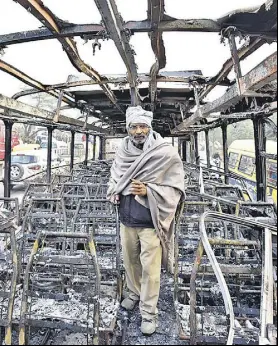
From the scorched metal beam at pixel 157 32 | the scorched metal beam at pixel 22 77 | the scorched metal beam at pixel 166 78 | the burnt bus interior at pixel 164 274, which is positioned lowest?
the burnt bus interior at pixel 164 274

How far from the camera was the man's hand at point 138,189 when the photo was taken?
94.2 inches

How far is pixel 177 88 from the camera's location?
5598mm

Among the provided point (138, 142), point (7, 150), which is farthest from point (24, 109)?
point (138, 142)

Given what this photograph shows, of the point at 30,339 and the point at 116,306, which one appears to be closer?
the point at 30,339

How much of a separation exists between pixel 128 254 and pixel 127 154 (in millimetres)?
859

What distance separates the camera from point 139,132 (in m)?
2.58

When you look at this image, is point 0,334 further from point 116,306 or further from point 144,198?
point 144,198

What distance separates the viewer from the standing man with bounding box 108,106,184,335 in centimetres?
243

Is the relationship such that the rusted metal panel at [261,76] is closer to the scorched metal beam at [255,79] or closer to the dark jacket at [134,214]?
the scorched metal beam at [255,79]

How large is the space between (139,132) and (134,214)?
2.22 feet

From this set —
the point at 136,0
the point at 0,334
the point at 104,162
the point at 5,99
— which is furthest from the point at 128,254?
the point at 104,162

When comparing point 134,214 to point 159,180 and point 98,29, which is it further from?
point 98,29

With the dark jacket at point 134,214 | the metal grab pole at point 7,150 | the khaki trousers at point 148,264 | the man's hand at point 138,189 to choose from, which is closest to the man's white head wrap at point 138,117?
the man's hand at point 138,189

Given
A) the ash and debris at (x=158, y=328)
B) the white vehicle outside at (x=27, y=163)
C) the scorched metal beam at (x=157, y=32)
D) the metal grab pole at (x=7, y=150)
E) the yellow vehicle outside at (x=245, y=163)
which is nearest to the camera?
the scorched metal beam at (x=157, y=32)
